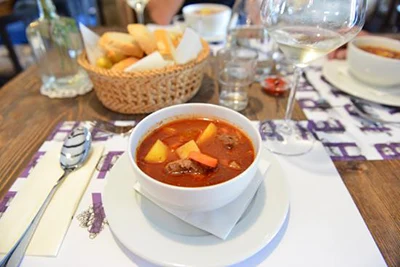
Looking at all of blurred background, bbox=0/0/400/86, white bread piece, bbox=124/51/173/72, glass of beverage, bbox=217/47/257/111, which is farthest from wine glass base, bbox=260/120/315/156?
blurred background, bbox=0/0/400/86

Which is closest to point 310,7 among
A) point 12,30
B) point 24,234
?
point 24,234

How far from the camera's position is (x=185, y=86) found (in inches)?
37.2

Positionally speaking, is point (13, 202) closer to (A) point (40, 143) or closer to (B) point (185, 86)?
(A) point (40, 143)

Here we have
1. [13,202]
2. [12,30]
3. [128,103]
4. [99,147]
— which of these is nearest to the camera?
[13,202]

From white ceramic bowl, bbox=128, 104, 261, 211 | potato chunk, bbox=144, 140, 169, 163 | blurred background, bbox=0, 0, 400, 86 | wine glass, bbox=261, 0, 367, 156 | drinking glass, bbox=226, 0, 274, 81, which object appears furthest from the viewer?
blurred background, bbox=0, 0, 400, 86

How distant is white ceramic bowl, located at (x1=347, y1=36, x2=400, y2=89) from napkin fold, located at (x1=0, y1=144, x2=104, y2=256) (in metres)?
0.89

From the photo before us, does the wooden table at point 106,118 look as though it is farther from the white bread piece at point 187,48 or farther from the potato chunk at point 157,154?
the potato chunk at point 157,154

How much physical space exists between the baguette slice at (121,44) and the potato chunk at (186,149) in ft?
1.55

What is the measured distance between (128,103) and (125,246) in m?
0.51

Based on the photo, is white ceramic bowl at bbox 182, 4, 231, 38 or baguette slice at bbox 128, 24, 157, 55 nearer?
baguette slice at bbox 128, 24, 157, 55

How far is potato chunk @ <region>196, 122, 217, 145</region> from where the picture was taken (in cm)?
64

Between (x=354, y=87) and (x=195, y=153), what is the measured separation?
29.5 inches

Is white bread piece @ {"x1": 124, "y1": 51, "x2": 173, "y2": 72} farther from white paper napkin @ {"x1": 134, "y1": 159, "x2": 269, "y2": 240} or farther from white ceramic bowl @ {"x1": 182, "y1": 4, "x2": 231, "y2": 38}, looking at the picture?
white ceramic bowl @ {"x1": 182, "y1": 4, "x2": 231, "y2": 38}

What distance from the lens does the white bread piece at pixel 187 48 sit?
0.89 m
